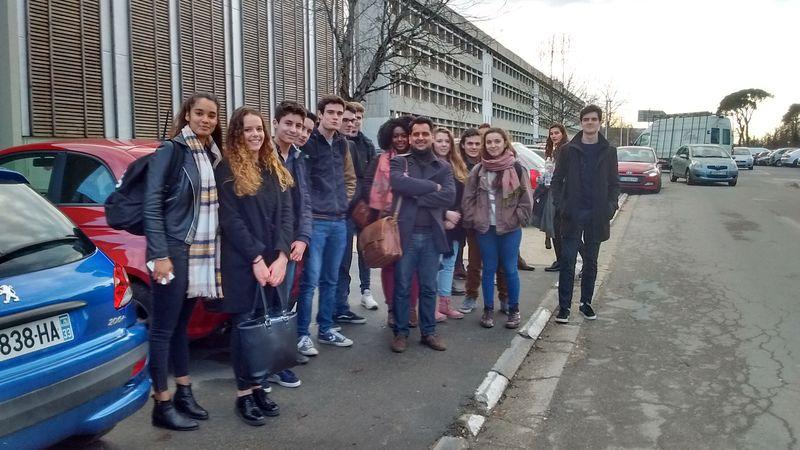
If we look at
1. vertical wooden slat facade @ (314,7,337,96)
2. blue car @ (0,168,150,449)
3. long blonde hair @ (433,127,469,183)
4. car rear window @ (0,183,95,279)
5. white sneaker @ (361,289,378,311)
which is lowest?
white sneaker @ (361,289,378,311)

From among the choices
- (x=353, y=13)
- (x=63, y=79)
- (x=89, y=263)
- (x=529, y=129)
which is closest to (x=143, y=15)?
(x=63, y=79)

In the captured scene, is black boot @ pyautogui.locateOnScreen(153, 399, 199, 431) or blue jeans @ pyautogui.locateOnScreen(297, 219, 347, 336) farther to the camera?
blue jeans @ pyautogui.locateOnScreen(297, 219, 347, 336)

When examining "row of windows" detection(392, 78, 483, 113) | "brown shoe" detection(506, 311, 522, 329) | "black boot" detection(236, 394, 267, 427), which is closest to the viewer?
"black boot" detection(236, 394, 267, 427)

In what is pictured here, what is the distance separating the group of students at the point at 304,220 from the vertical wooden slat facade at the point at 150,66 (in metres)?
10.7

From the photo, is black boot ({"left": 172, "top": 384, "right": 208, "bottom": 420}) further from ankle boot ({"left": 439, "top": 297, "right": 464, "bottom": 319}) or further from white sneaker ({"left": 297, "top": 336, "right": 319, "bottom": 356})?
ankle boot ({"left": 439, "top": 297, "right": 464, "bottom": 319})

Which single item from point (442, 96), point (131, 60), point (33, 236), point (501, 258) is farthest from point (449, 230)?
point (442, 96)

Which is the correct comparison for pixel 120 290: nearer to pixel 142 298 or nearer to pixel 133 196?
pixel 133 196

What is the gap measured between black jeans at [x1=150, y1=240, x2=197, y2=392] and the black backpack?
0.23m

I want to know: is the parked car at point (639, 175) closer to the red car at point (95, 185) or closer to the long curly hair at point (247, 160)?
the red car at point (95, 185)

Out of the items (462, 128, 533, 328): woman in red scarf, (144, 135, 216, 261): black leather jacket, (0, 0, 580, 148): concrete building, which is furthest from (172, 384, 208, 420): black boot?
(0, 0, 580, 148): concrete building

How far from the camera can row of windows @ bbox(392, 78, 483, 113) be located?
38.2 meters

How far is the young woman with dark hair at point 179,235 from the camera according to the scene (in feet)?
11.0

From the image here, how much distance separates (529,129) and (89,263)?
253 feet

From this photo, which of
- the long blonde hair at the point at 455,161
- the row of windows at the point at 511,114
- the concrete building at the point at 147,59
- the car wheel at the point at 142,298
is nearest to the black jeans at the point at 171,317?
the car wheel at the point at 142,298
